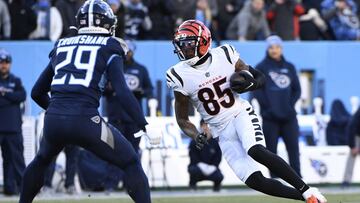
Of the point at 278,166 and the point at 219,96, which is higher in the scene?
the point at 219,96

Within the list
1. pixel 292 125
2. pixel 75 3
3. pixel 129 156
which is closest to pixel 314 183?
pixel 292 125

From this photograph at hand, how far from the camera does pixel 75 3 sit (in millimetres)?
14867

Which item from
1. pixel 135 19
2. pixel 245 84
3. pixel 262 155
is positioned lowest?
pixel 262 155

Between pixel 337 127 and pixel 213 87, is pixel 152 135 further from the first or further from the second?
pixel 337 127

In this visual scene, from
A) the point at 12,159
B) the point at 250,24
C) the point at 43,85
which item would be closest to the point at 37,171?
the point at 43,85

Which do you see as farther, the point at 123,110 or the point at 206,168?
the point at 206,168

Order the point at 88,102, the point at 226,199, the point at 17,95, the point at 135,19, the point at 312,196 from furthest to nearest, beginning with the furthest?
the point at 135,19, the point at 17,95, the point at 226,199, the point at 312,196, the point at 88,102

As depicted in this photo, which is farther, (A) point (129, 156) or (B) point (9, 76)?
(B) point (9, 76)

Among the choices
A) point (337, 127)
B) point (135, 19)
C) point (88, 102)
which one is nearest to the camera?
point (88, 102)

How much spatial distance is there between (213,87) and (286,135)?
4058 mm

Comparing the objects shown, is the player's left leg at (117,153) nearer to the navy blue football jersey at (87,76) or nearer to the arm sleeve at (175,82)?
the navy blue football jersey at (87,76)

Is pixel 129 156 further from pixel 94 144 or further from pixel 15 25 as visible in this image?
pixel 15 25

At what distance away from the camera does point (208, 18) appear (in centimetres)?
1542

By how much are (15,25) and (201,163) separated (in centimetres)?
344
